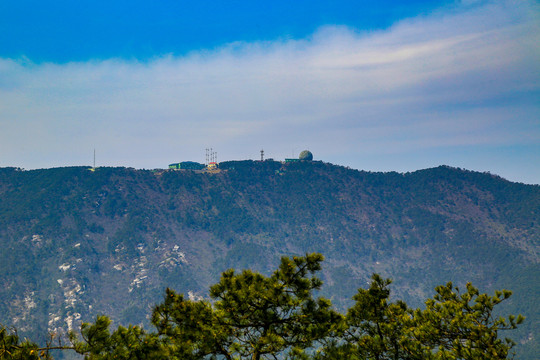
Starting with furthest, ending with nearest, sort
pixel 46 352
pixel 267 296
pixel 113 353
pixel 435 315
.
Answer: pixel 435 315 → pixel 267 296 → pixel 113 353 → pixel 46 352

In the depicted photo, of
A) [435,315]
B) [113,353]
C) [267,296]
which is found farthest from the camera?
[435,315]

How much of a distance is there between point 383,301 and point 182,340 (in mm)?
12972

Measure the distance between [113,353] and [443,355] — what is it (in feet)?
64.6

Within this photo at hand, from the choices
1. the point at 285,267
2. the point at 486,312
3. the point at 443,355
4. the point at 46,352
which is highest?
the point at 285,267

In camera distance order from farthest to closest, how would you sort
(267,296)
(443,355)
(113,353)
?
(443,355)
(267,296)
(113,353)

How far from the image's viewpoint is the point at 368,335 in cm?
3106

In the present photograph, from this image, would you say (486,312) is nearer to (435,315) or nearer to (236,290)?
(435,315)

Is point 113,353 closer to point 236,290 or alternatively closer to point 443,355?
point 236,290

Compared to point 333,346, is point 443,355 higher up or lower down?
lower down

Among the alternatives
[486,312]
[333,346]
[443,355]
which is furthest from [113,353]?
[486,312]

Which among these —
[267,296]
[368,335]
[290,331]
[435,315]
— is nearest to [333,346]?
[290,331]

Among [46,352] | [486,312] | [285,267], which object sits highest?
[285,267]

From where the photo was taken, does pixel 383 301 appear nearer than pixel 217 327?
No

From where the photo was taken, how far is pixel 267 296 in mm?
20234
